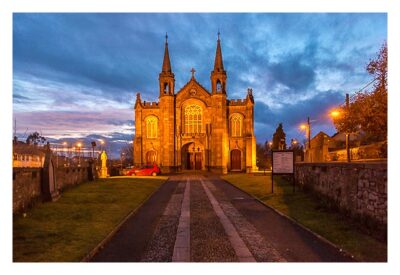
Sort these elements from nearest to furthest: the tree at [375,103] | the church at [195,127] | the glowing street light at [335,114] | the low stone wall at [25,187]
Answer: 1. the low stone wall at [25,187]
2. the tree at [375,103]
3. the glowing street light at [335,114]
4. the church at [195,127]

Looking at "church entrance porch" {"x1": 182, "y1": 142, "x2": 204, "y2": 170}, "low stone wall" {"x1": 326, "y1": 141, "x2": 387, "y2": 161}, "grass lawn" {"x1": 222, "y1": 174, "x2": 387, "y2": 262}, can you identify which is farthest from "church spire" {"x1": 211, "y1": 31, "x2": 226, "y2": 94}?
"grass lawn" {"x1": 222, "y1": 174, "x2": 387, "y2": 262}

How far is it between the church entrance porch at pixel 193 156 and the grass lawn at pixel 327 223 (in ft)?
100

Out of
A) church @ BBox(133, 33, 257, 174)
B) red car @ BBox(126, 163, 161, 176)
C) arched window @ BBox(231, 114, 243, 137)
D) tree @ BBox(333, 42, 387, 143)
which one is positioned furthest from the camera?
arched window @ BBox(231, 114, 243, 137)

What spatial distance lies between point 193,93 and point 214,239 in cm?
4071

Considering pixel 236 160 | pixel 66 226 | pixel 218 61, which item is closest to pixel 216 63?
pixel 218 61

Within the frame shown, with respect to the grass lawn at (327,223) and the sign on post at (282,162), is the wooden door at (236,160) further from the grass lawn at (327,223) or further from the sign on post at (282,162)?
the grass lawn at (327,223)

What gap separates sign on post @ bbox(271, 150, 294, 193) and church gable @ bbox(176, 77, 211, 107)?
97.4ft

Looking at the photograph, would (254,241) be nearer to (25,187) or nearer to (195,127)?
(25,187)

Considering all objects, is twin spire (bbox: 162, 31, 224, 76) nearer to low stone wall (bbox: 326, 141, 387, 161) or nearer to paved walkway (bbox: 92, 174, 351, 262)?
low stone wall (bbox: 326, 141, 387, 161)

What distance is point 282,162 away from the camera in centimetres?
1964

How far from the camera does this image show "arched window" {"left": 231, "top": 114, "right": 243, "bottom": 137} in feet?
162

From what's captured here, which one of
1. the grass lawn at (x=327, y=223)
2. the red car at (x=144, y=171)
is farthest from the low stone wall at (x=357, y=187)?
the red car at (x=144, y=171)

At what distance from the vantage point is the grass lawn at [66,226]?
305 inches
